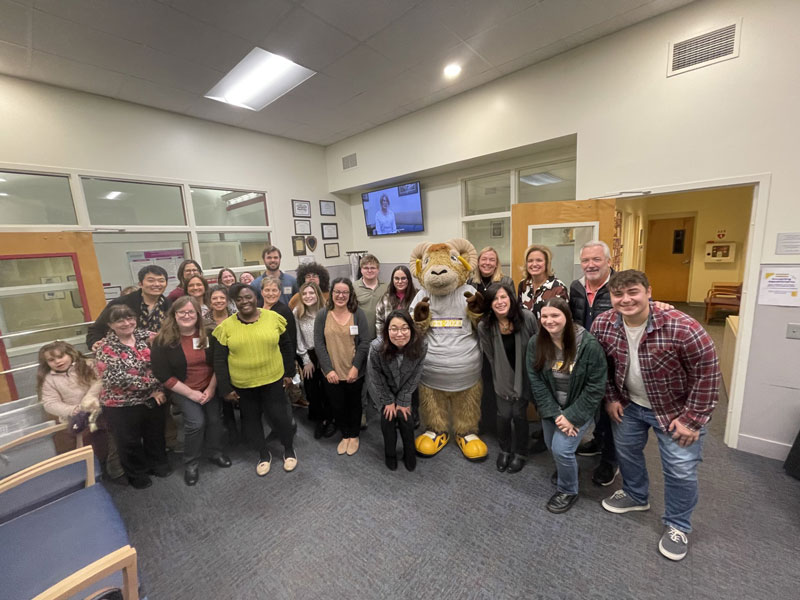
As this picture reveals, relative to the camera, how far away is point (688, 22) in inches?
92.0

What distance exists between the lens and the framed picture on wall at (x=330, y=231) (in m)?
5.43

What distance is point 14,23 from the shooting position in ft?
7.35

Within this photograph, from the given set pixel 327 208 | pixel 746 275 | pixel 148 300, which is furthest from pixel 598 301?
pixel 327 208

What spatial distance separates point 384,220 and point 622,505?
4.49m

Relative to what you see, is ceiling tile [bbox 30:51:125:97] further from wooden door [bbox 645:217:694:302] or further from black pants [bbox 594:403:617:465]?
wooden door [bbox 645:217:694:302]

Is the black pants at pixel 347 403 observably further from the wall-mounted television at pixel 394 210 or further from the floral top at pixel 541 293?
the wall-mounted television at pixel 394 210

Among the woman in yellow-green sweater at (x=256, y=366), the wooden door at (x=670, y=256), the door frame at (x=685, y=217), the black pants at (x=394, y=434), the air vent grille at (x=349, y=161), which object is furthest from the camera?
the wooden door at (x=670, y=256)

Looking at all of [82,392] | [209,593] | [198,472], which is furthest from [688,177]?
[82,392]

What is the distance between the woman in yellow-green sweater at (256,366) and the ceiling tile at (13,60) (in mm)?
2690

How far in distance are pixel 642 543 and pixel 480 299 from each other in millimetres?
1523

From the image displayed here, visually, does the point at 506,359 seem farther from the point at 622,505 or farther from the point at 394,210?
the point at 394,210

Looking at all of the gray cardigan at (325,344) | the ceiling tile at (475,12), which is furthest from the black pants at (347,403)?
the ceiling tile at (475,12)

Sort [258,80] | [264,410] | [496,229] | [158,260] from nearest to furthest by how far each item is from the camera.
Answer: [264,410] → [258,80] → [158,260] → [496,229]

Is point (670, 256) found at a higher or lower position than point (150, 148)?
lower
